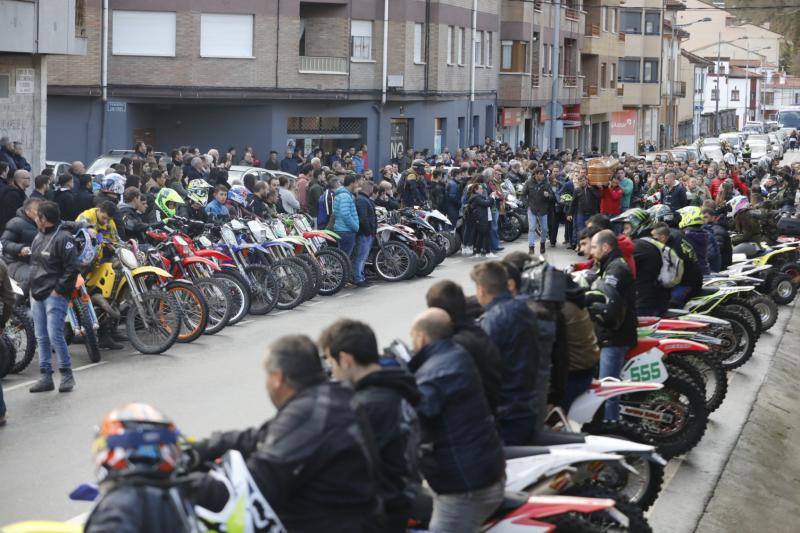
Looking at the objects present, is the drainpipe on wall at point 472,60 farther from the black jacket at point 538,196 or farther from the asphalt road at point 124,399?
the asphalt road at point 124,399

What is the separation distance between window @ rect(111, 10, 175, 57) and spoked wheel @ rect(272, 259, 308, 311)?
19.1 metres

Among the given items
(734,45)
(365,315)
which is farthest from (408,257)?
(734,45)

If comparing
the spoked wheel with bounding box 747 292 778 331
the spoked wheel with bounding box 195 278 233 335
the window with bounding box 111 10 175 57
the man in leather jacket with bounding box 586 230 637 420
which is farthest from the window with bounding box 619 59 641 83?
the man in leather jacket with bounding box 586 230 637 420

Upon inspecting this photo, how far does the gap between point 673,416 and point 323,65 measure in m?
30.5

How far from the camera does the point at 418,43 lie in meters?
44.3

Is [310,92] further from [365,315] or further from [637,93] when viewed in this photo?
[637,93]

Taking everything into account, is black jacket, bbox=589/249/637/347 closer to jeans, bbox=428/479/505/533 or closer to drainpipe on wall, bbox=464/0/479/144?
jeans, bbox=428/479/505/533

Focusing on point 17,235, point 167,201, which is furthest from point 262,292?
point 17,235

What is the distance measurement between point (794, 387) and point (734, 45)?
132 meters

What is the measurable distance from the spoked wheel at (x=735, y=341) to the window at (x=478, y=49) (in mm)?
35713

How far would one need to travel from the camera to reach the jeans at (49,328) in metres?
12.5

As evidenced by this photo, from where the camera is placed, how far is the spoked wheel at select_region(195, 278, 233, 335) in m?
15.9

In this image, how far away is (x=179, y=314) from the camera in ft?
48.1

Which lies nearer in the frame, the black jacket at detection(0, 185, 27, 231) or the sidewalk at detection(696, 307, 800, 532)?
the sidewalk at detection(696, 307, 800, 532)
